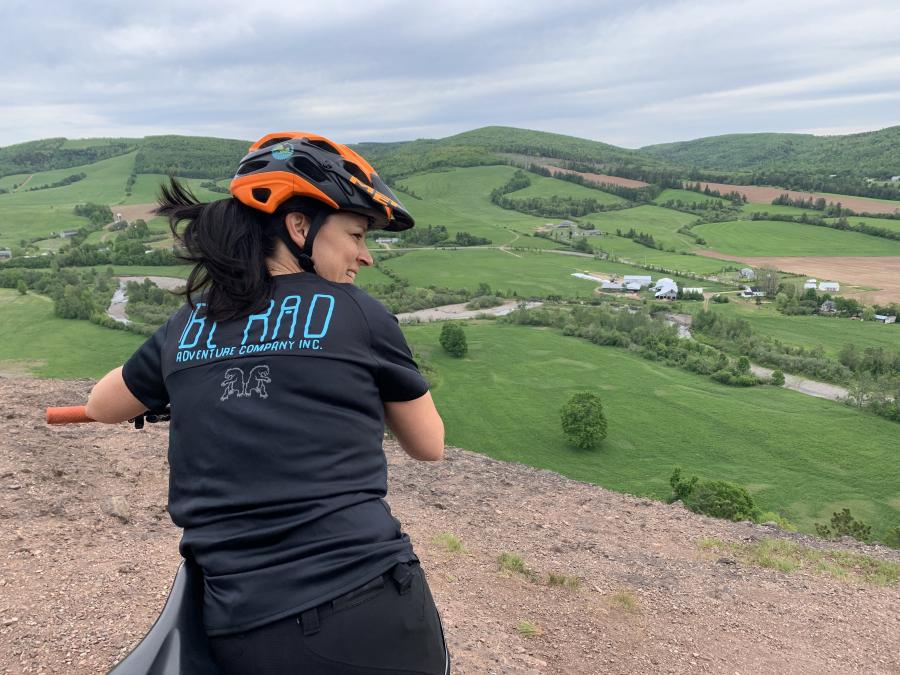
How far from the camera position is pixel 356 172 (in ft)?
8.55

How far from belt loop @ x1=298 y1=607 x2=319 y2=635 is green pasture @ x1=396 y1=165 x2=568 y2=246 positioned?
123319 mm

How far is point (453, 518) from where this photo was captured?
9766 millimetres

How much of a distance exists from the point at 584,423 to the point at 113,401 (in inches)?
1523

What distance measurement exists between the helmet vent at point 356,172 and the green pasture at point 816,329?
72819 millimetres

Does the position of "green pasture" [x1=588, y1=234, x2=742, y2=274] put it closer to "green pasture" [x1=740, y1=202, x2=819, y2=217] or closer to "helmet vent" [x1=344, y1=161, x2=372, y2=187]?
"green pasture" [x1=740, y1=202, x2=819, y2=217]

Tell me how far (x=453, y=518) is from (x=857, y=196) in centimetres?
18058

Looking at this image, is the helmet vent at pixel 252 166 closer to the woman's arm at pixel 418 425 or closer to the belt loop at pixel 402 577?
the woman's arm at pixel 418 425

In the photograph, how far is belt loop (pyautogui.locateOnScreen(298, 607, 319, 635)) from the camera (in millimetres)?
1825

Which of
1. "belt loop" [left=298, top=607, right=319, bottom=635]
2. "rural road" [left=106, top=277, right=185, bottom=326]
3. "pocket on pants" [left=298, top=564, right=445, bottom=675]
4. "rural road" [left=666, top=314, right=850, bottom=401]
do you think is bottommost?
"rural road" [left=666, top=314, right=850, bottom=401]

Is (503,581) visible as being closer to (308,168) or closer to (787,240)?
(308,168)

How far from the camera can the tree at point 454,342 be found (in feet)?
196

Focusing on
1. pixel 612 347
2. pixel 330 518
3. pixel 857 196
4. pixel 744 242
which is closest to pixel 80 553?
pixel 330 518

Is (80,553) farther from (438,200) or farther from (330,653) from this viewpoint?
(438,200)

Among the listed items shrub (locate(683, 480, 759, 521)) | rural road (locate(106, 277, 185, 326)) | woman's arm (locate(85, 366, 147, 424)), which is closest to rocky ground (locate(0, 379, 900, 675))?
woman's arm (locate(85, 366, 147, 424))
